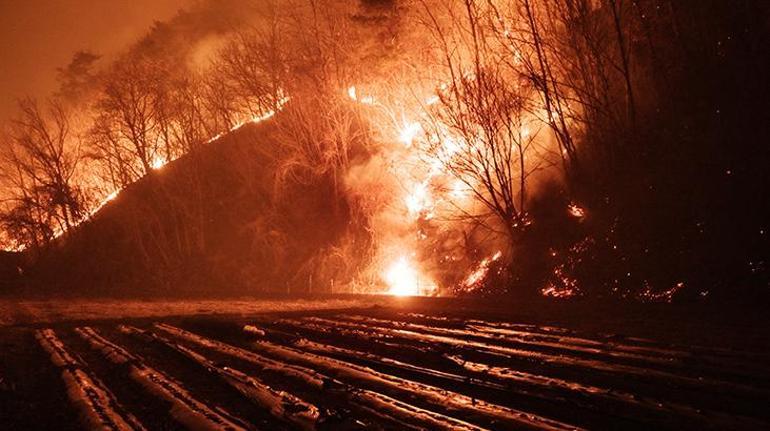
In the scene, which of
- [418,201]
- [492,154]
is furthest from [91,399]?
[418,201]

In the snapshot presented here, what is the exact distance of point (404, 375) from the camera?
19.0 ft

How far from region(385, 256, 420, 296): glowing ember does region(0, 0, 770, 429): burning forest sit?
14cm

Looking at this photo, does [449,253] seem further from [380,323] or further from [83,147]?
[83,147]

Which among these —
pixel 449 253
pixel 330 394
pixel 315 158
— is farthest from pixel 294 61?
pixel 330 394

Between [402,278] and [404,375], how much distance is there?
15.6m

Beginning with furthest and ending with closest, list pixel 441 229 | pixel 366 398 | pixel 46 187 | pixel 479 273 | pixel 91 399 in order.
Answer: pixel 46 187 → pixel 441 229 → pixel 479 273 → pixel 91 399 → pixel 366 398

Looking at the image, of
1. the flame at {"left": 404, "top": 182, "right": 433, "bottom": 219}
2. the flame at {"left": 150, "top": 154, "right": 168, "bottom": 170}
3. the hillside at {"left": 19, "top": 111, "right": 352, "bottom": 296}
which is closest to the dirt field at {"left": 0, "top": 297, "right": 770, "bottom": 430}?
the flame at {"left": 404, "top": 182, "right": 433, "bottom": 219}

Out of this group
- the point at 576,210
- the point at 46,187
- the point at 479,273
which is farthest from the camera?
the point at 46,187

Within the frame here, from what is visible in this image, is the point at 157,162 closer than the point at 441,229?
No

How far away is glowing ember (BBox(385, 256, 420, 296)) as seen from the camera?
2025 centimetres

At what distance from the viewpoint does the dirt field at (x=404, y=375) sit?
440 cm

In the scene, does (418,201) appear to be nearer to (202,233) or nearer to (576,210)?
(576,210)

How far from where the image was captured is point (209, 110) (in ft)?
134

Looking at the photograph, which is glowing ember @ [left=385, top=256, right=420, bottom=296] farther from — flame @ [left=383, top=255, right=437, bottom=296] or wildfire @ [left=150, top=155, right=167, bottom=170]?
wildfire @ [left=150, top=155, right=167, bottom=170]
